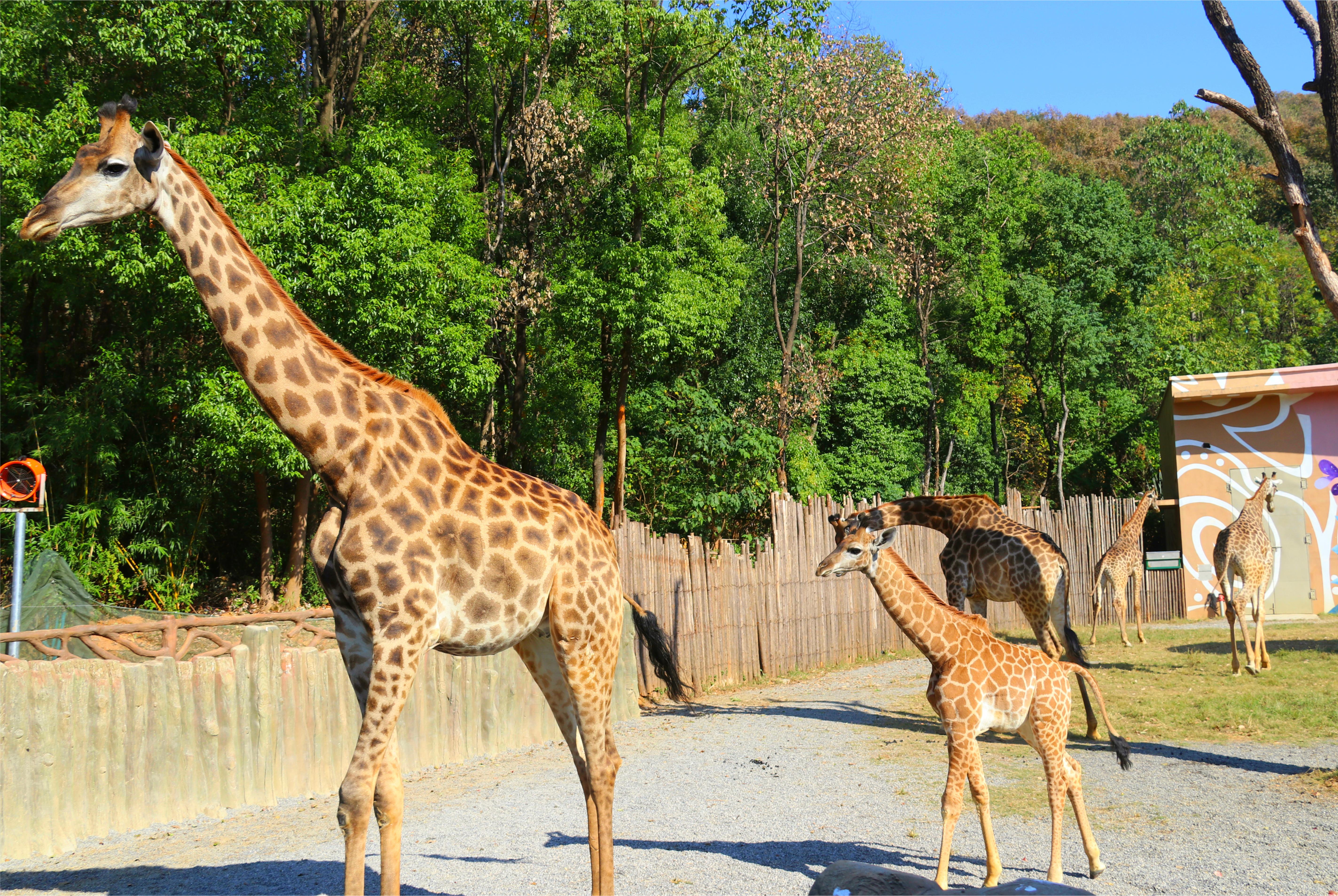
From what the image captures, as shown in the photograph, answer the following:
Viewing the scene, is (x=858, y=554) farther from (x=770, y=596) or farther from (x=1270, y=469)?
(x=1270, y=469)

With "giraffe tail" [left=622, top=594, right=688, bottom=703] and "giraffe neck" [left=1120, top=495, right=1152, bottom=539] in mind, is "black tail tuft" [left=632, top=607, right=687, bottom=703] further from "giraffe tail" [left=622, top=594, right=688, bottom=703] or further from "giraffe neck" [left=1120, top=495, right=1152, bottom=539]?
"giraffe neck" [left=1120, top=495, right=1152, bottom=539]

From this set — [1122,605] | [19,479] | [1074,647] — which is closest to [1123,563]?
[1122,605]

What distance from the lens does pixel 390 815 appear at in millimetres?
4285

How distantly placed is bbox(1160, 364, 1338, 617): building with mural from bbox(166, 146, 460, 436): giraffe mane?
16807 millimetres

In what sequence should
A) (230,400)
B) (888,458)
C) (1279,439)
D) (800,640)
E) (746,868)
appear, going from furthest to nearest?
(888,458) < (1279,439) < (230,400) < (800,640) < (746,868)

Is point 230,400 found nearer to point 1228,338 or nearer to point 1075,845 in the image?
point 1075,845

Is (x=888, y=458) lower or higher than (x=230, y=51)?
lower

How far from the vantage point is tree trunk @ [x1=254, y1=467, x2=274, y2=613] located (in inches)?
726

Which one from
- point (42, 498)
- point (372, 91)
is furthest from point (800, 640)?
point (372, 91)

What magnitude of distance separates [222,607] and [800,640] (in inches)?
477

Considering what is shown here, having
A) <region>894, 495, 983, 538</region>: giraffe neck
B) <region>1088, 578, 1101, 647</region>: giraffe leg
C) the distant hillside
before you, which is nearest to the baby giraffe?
<region>894, 495, 983, 538</region>: giraffe neck

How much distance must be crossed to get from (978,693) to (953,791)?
56cm

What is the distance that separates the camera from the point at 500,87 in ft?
80.4

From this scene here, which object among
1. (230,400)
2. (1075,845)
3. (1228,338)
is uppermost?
(1228,338)
